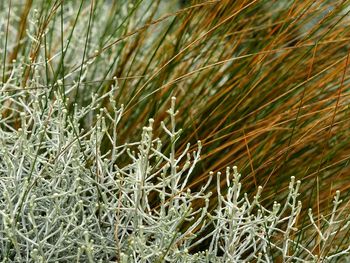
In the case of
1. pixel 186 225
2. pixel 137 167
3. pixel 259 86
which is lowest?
pixel 186 225

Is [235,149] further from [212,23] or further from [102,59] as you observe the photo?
[102,59]

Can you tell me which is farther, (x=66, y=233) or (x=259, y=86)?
(x=259, y=86)

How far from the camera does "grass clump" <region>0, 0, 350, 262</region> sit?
141cm

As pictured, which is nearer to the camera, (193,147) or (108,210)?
(108,210)

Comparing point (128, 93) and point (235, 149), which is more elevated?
point (128, 93)

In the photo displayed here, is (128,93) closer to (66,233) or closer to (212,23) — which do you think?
(212,23)

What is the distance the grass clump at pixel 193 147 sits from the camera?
1409 mm

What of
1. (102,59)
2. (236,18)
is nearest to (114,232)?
(236,18)

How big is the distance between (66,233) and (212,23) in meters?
0.74

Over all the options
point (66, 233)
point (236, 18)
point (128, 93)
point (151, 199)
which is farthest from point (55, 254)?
point (236, 18)

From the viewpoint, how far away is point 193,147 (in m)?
1.77

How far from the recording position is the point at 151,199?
1.76 meters

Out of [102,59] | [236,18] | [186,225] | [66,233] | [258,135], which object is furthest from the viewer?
[102,59]

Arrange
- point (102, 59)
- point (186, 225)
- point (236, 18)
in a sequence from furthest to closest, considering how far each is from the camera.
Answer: point (102, 59)
point (236, 18)
point (186, 225)
